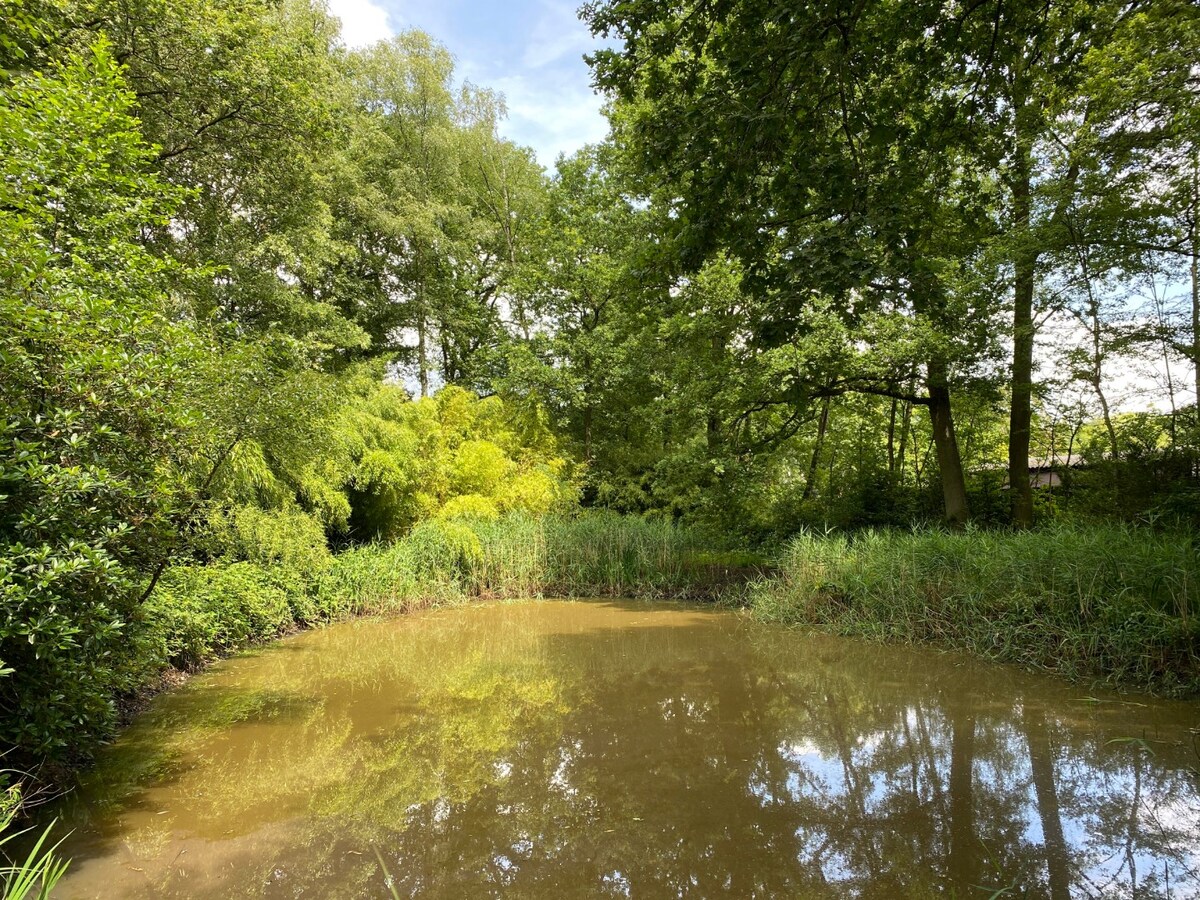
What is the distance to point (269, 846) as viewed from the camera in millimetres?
2949

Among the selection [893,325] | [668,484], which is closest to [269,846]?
[893,325]

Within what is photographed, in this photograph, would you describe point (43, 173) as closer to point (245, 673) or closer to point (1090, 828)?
point (245, 673)

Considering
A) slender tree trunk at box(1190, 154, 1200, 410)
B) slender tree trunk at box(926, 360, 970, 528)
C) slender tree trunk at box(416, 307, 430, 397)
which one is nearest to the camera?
slender tree trunk at box(1190, 154, 1200, 410)

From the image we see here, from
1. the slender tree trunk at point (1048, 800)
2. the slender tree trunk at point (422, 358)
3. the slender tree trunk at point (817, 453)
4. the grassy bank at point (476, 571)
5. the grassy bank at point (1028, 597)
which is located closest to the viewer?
the slender tree trunk at point (1048, 800)

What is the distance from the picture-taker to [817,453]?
12625 mm

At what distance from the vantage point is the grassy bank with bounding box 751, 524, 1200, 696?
4.93m

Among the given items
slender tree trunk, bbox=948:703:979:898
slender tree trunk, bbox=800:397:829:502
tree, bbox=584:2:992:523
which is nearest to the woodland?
tree, bbox=584:2:992:523

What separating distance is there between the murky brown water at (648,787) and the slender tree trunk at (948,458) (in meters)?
4.01

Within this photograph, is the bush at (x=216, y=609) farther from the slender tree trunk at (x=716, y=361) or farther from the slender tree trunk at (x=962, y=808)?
the slender tree trunk at (x=716, y=361)

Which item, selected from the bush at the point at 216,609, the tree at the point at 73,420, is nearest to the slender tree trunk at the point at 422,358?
the bush at the point at 216,609

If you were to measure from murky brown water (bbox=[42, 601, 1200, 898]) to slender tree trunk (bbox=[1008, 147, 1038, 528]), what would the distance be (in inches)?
164

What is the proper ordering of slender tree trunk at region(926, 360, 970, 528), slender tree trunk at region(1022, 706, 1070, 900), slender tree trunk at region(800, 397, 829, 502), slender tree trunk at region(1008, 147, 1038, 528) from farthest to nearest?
1. slender tree trunk at region(800, 397, 829, 502)
2. slender tree trunk at region(926, 360, 970, 528)
3. slender tree trunk at region(1008, 147, 1038, 528)
4. slender tree trunk at region(1022, 706, 1070, 900)

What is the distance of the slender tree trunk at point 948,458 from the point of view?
9.11 m

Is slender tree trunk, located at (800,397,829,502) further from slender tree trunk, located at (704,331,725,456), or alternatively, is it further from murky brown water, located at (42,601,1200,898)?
murky brown water, located at (42,601,1200,898)
